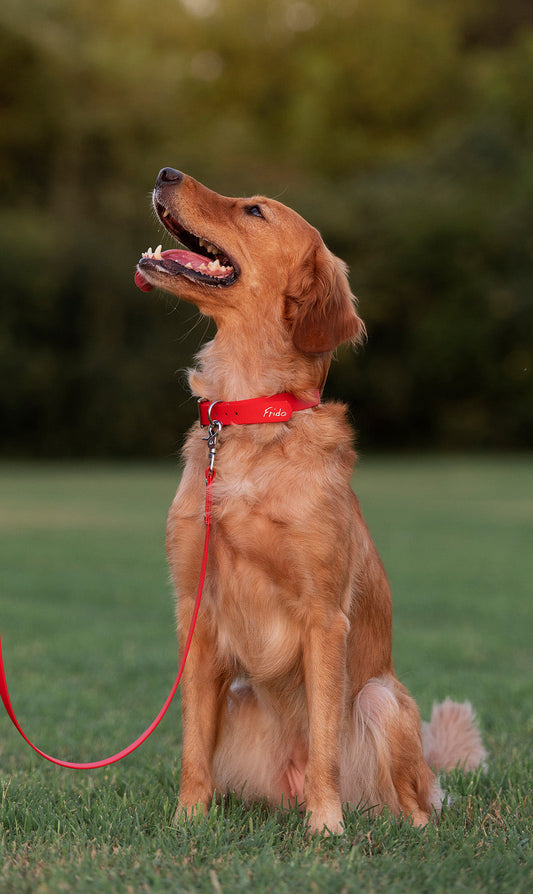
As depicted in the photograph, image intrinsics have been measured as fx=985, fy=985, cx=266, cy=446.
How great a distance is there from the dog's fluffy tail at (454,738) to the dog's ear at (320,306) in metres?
1.58

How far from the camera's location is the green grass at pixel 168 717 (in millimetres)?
2705

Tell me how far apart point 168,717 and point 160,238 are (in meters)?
23.1

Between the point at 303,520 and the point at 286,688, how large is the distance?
0.65 meters

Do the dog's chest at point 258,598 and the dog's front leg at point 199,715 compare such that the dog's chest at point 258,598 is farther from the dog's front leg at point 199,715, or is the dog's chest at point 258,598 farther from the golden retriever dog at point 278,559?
the dog's front leg at point 199,715

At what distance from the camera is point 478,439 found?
36.0m

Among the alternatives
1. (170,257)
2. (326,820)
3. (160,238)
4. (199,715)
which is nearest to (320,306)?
(170,257)

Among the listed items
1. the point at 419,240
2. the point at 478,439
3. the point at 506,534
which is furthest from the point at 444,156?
the point at 506,534

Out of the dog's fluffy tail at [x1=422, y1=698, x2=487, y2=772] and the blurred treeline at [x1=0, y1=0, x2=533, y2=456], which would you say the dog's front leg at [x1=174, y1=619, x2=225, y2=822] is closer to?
the dog's fluffy tail at [x1=422, y1=698, x2=487, y2=772]

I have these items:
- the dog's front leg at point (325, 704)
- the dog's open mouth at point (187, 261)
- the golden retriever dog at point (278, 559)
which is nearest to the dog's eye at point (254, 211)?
the golden retriever dog at point (278, 559)

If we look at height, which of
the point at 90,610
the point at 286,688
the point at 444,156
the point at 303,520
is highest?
the point at 444,156

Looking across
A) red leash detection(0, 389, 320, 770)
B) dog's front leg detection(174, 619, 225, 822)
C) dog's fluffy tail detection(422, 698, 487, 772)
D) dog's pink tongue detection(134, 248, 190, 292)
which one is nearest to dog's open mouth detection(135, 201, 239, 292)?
dog's pink tongue detection(134, 248, 190, 292)

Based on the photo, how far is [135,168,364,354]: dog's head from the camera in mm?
3680

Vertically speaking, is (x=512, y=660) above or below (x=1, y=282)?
below

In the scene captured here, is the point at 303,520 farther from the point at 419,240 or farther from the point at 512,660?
the point at 419,240
